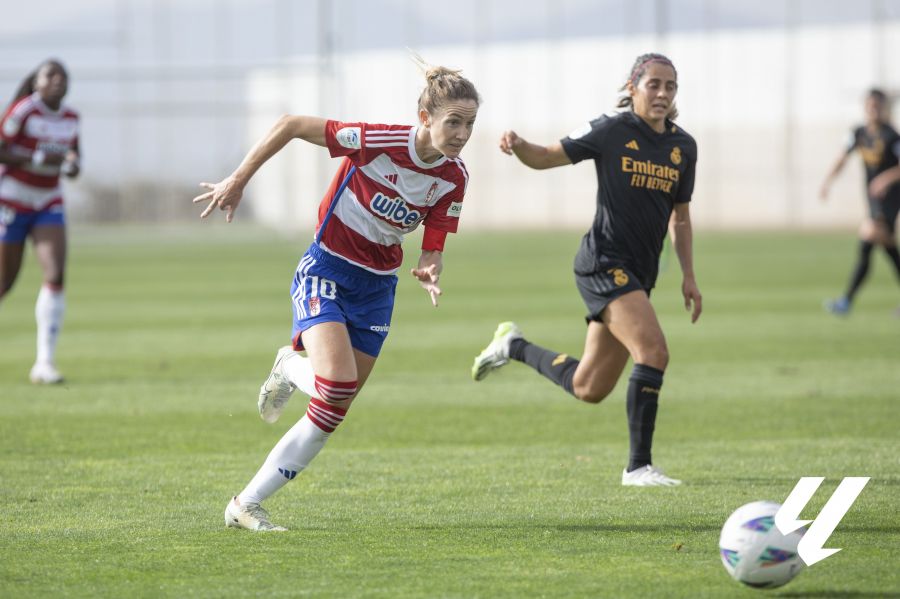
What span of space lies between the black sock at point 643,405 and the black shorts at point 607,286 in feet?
1.28

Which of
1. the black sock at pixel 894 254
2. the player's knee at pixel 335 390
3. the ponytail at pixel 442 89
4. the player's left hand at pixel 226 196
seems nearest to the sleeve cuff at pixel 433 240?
the ponytail at pixel 442 89

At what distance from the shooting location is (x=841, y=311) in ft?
50.4

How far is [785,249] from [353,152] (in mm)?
26680

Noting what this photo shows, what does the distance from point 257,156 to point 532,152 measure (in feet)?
6.02

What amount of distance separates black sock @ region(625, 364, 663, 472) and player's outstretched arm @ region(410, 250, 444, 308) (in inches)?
60.7

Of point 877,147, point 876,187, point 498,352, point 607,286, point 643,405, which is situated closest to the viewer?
point 643,405

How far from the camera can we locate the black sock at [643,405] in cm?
669

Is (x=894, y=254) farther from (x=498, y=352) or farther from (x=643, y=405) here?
(x=643, y=405)

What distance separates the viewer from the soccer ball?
440 cm

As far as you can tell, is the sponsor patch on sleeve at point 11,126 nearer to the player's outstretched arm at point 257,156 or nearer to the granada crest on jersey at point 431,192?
the player's outstretched arm at point 257,156

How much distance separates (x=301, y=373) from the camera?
5.98 m

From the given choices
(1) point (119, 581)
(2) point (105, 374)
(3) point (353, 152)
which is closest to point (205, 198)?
(3) point (353, 152)

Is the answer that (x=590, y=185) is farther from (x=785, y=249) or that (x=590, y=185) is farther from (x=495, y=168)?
(x=785, y=249)

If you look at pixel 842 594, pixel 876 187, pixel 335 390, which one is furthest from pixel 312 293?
pixel 876 187
